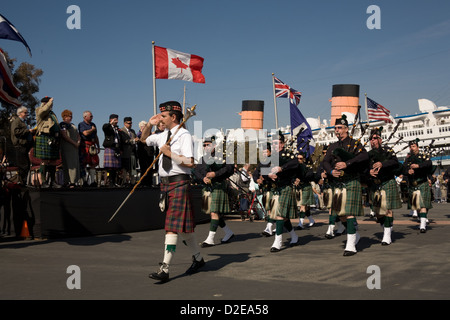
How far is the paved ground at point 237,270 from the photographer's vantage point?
16.9 ft

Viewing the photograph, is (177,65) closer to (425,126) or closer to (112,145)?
(112,145)

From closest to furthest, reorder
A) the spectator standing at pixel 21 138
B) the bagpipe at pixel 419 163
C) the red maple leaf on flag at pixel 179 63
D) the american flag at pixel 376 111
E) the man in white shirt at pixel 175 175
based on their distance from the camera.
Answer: the man in white shirt at pixel 175 175 < the spectator standing at pixel 21 138 < the bagpipe at pixel 419 163 < the red maple leaf on flag at pixel 179 63 < the american flag at pixel 376 111

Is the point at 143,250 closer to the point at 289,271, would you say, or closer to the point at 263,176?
the point at 263,176

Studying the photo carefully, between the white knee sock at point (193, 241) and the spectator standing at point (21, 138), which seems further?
the spectator standing at point (21, 138)

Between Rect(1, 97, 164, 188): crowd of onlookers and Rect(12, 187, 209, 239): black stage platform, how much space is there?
1.12 feet

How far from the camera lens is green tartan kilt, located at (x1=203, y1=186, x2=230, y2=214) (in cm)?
1009

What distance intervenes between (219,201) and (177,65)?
23.3ft

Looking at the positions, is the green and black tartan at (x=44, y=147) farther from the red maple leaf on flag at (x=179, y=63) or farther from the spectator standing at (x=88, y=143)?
the red maple leaf on flag at (x=179, y=63)

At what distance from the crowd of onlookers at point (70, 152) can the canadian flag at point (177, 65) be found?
2949 millimetres

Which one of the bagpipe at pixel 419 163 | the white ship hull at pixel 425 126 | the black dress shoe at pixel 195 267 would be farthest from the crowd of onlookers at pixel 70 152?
the white ship hull at pixel 425 126

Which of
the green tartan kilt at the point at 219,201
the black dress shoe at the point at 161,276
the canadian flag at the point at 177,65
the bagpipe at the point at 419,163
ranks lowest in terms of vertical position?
the black dress shoe at the point at 161,276

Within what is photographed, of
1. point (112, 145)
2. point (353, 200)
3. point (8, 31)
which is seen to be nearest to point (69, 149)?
point (112, 145)

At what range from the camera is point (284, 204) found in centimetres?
905
